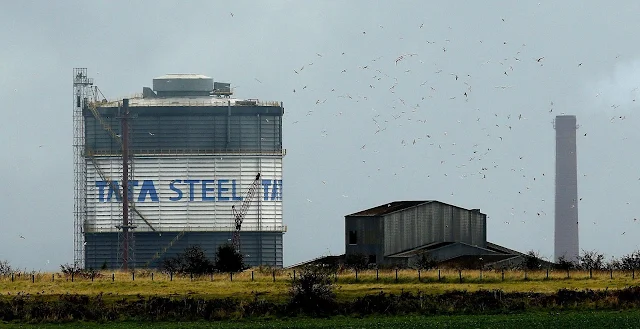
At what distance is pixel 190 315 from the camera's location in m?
54.8

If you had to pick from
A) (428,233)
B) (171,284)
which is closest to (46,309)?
(171,284)

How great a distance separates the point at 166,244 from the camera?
144875mm

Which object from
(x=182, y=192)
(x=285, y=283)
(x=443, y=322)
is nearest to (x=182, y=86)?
(x=182, y=192)

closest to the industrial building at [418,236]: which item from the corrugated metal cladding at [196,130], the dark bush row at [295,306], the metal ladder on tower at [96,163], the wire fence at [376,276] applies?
the wire fence at [376,276]

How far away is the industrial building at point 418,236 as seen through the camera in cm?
10294

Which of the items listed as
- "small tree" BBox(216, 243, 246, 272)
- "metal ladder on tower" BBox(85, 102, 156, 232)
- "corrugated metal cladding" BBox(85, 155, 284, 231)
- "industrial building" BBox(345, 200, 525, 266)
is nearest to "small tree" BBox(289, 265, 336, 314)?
"small tree" BBox(216, 243, 246, 272)

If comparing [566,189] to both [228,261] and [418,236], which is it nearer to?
[418,236]

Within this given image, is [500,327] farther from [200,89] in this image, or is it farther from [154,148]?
[200,89]

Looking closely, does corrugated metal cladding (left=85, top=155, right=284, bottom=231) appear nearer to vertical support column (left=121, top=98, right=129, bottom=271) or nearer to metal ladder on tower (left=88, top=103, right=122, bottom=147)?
metal ladder on tower (left=88, top=103, right=122, bottom=147)

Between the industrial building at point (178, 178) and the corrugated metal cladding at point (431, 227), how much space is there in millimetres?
31971

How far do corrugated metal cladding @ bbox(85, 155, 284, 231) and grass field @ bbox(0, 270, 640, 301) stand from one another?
6497 cm

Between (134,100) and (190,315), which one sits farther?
(134,100)

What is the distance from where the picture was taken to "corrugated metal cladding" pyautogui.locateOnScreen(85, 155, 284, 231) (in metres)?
144

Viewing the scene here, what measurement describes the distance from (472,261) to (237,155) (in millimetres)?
48683
